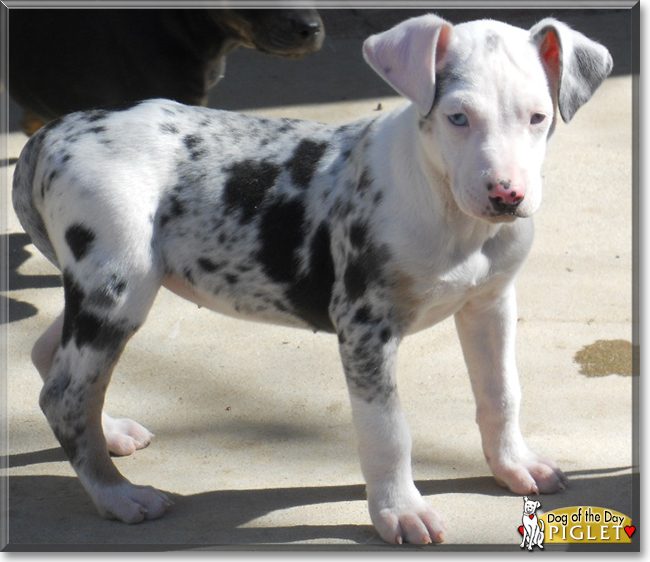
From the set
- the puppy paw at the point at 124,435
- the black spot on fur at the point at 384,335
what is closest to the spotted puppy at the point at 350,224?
the black spot on fur at the point at 384,335

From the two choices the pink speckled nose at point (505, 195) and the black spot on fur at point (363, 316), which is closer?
the pink speckled nose at point (505, 195)

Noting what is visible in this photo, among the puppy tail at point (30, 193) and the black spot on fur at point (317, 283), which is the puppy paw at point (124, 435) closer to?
the puppy tail at point (30, 193)

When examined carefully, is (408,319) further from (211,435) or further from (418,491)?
(211,435)

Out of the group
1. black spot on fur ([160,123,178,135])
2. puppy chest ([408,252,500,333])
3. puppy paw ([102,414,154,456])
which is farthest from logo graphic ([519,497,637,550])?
black spot on fur ([160,123,178,135])

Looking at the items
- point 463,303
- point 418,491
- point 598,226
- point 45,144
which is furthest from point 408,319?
point 598,226

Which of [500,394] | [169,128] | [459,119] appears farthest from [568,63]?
[169,128]

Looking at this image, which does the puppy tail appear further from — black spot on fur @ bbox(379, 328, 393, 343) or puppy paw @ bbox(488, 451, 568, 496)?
puppy paw @ bbox(488, 451, 568, 496)
